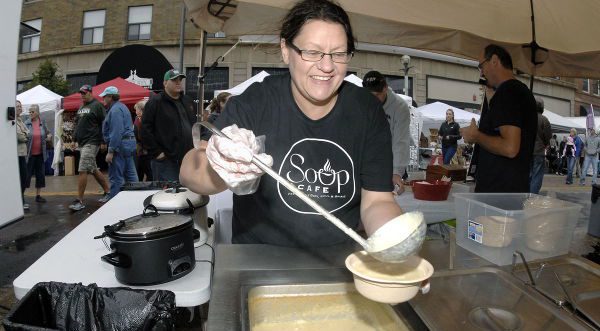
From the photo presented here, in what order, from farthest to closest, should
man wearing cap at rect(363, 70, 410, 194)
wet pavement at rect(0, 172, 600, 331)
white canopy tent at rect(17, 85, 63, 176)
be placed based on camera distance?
white canopy tent at rect(17, 85, 63, 176), man wearing cap at rect(363, 70, 410, 194), wet pavement at rect(0, 172, 600, 331)

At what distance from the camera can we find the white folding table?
135cm

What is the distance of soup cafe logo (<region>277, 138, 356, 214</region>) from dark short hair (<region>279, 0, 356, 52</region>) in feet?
1.25

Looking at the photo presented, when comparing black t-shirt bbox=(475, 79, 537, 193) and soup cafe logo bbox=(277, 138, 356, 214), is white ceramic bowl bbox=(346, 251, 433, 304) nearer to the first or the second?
soup cafe logo bbox=(277, 138, 356, 214)

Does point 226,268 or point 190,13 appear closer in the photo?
point 226,268

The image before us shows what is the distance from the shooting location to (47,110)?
10.1m

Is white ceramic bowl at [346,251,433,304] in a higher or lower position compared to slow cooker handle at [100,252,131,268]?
higher

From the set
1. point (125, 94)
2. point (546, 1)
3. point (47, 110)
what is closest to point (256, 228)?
point (546, 1)

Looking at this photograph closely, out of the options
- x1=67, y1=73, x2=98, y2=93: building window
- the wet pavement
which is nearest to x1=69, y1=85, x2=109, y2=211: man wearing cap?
the wet pavement

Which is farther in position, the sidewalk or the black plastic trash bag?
the sidewalk

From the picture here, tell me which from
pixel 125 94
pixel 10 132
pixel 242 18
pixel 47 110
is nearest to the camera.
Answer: pixel 10 132

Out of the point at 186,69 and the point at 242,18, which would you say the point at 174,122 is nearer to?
the point at 242,18

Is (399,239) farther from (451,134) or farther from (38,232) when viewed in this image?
(451,134)

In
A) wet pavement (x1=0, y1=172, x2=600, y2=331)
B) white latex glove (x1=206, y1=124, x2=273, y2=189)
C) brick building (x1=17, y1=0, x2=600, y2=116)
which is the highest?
brick building (x1=17, y1=0, x2=600, y2=116)

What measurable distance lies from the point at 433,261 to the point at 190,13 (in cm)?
277
